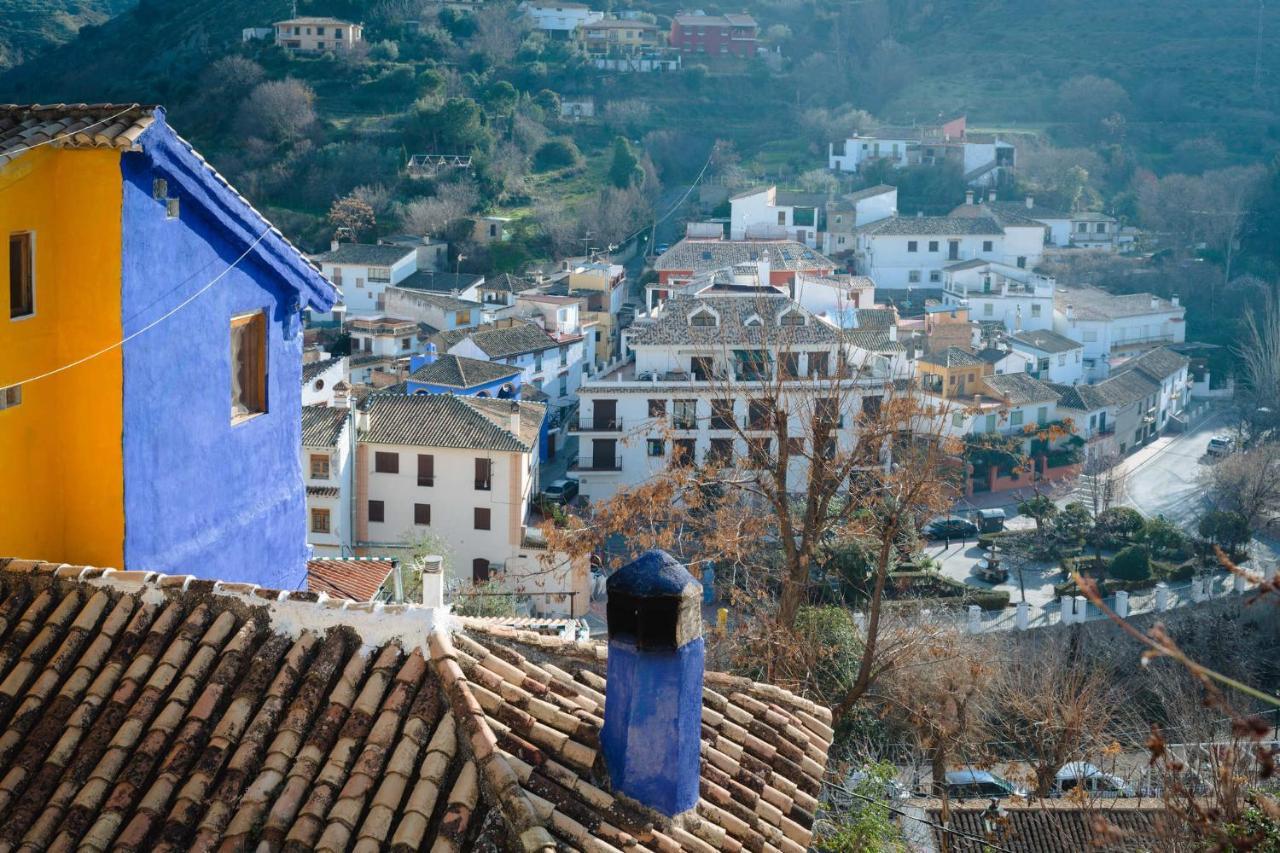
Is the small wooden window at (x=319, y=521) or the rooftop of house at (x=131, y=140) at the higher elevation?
the rooftop of house at (x=131, y=140)

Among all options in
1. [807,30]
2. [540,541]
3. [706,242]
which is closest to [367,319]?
[706,242]

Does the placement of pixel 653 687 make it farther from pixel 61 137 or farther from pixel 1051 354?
pixel 1051 354

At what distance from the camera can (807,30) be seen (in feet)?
292

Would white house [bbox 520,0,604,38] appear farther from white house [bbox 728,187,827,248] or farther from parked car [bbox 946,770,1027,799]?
parked car [bbox 946,770,1027,799]

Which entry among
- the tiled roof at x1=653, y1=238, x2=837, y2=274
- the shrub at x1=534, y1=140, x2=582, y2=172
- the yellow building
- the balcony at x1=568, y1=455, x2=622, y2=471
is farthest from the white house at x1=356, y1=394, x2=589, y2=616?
the yellow building

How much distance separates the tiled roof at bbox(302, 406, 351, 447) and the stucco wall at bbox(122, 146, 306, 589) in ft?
64.6

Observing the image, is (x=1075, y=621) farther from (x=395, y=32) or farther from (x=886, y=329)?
(x=395, y=32)

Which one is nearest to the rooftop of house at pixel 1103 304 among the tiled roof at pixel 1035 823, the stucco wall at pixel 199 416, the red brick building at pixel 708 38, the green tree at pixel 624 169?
the green tree at pixel 624 169

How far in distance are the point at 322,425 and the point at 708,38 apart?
58.8m

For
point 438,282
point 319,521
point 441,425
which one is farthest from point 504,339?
point 319,521

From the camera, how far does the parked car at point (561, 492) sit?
109ft

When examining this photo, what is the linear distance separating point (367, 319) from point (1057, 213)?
3260 cm

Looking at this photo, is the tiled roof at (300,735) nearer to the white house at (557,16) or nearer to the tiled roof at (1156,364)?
the tiled roof at (1156,364)

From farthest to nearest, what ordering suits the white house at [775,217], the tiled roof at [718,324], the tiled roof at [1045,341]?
the white house at [775,217], the tiled roof at [1045,341], the tiled roof at [718,324]
